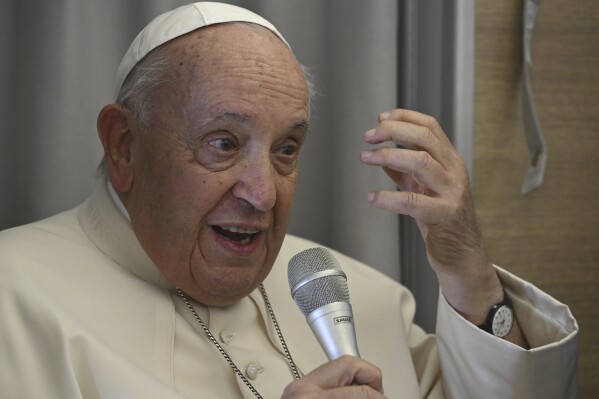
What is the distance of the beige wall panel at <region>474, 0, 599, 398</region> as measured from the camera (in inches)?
104

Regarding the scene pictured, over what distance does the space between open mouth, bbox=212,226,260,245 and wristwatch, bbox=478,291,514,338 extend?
64 cm

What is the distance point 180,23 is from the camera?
1863 millimetres

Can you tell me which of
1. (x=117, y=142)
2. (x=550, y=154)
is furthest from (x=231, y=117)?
(x=550, y=154)

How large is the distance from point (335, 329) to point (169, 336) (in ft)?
1.74

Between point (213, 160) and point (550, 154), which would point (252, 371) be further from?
point (550, 154)

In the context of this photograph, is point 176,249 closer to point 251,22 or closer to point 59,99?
point 251,22

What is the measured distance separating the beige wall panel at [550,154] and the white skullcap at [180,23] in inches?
39.3

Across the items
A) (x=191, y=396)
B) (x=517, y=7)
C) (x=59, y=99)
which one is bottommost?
(x=191, y=396)

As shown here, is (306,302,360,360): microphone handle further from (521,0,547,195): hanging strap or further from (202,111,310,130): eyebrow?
(521,0,547,195): hanging strap

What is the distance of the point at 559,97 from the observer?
8.84 ft

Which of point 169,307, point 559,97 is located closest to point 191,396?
point 169,307

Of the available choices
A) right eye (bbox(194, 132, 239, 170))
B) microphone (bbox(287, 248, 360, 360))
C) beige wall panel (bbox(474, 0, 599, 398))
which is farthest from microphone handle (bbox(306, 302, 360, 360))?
beige wall panel (bbox(474, 0, 599, 398))

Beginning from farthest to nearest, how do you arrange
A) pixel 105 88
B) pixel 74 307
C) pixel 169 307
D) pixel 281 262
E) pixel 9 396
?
pixel 105 88 < pixel 281 262 < pixel 169 307 < pixel 74 307 < pixel 9 396

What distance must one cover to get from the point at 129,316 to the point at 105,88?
90cm
